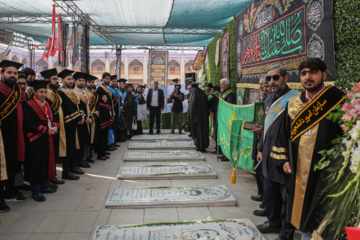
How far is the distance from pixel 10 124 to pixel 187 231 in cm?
240

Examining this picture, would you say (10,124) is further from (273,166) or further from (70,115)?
(273,166)

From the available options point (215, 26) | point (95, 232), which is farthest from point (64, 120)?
point (215, 26)

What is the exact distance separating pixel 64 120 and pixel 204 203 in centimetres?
244

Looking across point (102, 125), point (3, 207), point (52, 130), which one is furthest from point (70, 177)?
point (102, 125)

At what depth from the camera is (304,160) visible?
7.82 ft

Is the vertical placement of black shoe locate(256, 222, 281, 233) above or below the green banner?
below

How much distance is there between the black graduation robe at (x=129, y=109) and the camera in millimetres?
8609

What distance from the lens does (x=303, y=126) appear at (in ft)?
7.83

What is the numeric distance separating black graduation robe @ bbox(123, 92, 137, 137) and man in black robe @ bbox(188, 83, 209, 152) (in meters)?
2.09

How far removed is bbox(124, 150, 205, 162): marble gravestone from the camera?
20.5ft

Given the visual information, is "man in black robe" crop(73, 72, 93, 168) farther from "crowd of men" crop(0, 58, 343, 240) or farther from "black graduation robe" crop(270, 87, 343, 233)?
"black graduation robe" crop(270, 87, 343, 233)

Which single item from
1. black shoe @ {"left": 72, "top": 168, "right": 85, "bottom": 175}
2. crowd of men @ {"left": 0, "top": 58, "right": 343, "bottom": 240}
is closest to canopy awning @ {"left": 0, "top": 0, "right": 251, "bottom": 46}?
crowd of men @ {"left": 0, "top": 58, "right": 343, "bottom": 240}

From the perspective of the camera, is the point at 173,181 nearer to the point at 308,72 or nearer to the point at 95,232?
the point at 95,232

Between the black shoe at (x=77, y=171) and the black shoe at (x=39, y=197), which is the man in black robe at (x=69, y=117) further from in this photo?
the black shoe at (x=39, y=197)
